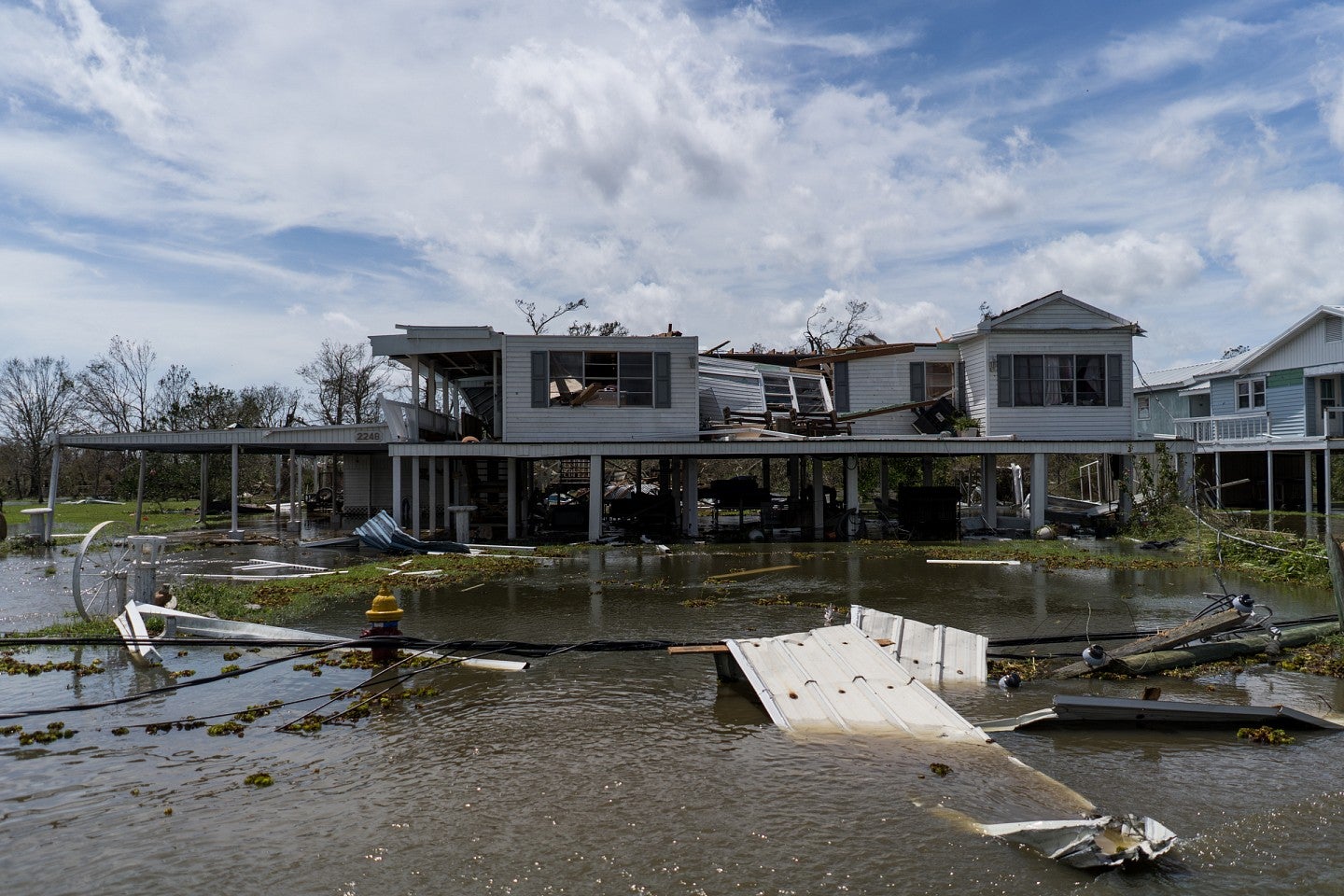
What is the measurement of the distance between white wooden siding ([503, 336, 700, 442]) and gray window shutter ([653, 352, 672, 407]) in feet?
0.35

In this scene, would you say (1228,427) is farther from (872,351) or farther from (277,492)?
(277,492)

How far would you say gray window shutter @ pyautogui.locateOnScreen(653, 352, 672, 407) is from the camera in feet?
80.2

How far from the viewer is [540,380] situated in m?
24.1

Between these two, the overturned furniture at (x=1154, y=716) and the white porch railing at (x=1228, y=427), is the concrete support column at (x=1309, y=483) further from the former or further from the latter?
the overturned furniture at (x=1154, y=716)

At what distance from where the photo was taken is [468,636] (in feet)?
38.6

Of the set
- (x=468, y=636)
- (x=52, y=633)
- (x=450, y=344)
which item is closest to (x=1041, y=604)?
(x=468, y=636)

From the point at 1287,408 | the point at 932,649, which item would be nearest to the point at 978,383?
the point at 1287,408

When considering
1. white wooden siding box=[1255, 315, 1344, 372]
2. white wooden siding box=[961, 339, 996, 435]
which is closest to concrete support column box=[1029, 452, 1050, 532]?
white wooden siding box=[961, 339, 996, 435]

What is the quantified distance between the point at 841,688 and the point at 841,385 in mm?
20134

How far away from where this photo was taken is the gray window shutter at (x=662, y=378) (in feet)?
80.2

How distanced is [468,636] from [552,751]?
4849 millimetres

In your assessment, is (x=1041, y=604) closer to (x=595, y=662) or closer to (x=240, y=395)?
(x=595, y=662)

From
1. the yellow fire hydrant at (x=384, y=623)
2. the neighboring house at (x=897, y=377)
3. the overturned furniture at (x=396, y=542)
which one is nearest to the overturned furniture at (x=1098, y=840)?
the yellow fire hydrant at (x=384, y=623)

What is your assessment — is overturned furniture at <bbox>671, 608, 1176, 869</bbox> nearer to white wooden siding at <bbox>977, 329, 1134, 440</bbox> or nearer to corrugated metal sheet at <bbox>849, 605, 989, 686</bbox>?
corrugated metal sheet at <bbox>849, 605, 989, 686</bbox>
